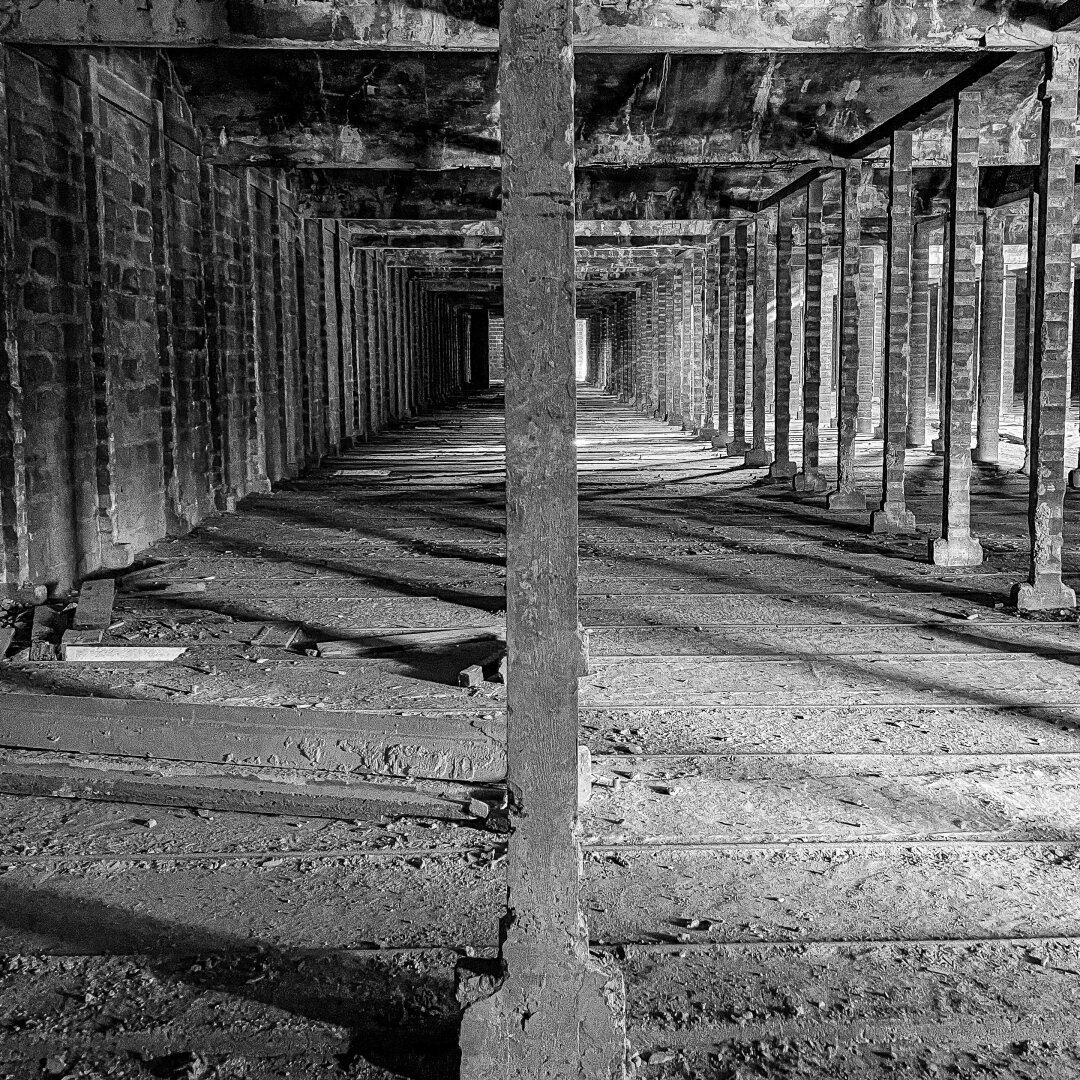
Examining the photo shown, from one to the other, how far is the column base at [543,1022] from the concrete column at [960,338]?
23.5 ft

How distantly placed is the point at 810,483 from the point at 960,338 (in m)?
5.69

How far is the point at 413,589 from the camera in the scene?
913 centimetres

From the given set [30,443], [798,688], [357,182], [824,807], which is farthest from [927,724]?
[357,182]

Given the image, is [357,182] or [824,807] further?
[357,182]

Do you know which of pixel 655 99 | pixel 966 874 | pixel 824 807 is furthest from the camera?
pixel 655 99

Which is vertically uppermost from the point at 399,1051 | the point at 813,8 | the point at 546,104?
the point at 813,8

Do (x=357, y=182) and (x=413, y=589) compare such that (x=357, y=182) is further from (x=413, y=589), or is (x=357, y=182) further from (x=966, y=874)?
(x=966, y=874)

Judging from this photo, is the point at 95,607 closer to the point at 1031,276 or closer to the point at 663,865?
the point at 663,865

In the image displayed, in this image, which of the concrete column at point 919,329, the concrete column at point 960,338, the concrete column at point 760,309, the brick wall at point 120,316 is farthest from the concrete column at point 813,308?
the brick wall at point 120,316

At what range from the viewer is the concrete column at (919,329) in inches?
745

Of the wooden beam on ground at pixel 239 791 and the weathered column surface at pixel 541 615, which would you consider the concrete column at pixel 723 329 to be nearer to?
the wooden beam on ground at pixel 239 791

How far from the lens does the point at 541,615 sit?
2980 millimetres

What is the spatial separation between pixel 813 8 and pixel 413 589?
4.71m

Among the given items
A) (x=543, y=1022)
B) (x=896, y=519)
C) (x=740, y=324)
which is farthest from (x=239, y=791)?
(x=740, y=324)
